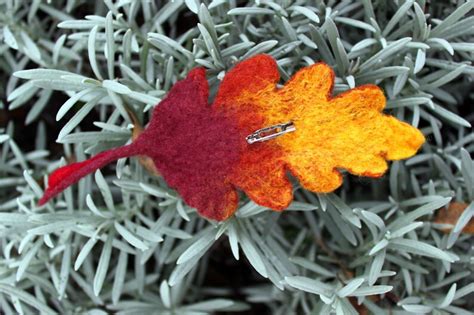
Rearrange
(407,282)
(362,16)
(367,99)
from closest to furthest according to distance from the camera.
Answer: (367,99) < (407,282) < (362,16)

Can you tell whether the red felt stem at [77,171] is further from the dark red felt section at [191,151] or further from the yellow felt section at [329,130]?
the yellow felt section at [329,130]

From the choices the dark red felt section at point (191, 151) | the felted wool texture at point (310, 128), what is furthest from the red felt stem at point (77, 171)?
the felted wool texture at point (310, 128)

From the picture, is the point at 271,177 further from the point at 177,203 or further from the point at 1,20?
the point at 1,20

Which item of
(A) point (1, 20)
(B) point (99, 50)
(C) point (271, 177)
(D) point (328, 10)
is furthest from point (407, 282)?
(A) point (1, 20)

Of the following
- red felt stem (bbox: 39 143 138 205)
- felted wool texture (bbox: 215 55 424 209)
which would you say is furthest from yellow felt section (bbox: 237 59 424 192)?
red felt stem (bbox: 39 143 138 205)

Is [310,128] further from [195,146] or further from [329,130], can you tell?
[195,146]

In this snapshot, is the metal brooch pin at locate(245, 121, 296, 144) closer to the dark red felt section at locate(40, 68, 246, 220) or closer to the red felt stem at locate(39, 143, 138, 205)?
the dark red felt section at locate(40, 68, 246, 220)
